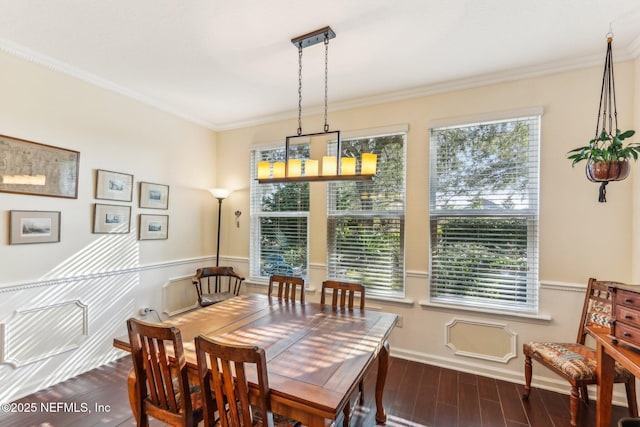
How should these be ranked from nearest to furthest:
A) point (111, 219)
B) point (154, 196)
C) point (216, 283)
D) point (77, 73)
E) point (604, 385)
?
point (604, 385) < point (77, 73) < point (111, 219) < point (154, 196) < point (216, 283)

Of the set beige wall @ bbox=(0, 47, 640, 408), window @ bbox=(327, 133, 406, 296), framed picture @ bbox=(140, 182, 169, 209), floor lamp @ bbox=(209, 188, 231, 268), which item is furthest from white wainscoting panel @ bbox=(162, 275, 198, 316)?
window @ bbox=(327, 133, 406, 296)

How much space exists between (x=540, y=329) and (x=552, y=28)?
240 cm

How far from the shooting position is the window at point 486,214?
268 centimetres

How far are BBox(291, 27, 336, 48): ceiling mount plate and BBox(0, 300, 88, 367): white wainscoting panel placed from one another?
9.91ft

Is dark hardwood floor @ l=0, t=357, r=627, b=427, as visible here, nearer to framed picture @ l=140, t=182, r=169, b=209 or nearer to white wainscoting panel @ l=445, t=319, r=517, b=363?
white wainscoting panel @ l=445, t=319, r=517, b=363

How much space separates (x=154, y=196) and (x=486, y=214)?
3.59 meters

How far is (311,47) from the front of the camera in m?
2.38

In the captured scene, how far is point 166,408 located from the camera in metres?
1.54

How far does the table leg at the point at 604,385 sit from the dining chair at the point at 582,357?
7.3 inches

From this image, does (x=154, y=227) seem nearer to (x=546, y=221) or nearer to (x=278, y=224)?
(x=278, y=224)

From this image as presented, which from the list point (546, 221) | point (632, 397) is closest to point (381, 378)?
point (632, 397)

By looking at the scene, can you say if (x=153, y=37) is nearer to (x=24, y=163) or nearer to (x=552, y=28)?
(x=24, y=163)

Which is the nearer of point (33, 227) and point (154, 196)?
point (33, 227)

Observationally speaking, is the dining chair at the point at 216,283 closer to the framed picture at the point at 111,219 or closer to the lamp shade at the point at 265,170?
the framed picture at the point at 111,219
